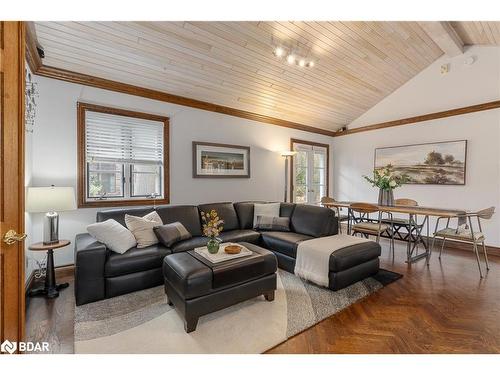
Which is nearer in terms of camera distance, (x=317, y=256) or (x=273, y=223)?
(x=317, y=256)

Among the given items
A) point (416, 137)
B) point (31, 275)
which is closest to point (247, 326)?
point (31, 275)

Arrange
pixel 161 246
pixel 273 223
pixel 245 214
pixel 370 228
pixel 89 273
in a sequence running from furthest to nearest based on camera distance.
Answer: pixel 245 214, pixel 273 223, pixel 370 228, pixel 161 246, pixel 89 273

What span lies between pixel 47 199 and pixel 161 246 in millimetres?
1247

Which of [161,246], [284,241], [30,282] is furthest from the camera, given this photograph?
[284,241]

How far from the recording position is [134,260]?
2623mm

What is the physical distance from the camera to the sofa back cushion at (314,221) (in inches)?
139

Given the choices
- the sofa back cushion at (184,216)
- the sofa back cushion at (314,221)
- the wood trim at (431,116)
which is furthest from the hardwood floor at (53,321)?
the wood trim at (431,116)

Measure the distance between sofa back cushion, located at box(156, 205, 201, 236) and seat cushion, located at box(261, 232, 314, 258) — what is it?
1.03 metres

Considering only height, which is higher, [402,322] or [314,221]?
[314,221]

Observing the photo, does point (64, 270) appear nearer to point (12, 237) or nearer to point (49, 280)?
point (49, 280)

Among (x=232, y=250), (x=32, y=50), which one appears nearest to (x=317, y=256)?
(x=232, y=250)

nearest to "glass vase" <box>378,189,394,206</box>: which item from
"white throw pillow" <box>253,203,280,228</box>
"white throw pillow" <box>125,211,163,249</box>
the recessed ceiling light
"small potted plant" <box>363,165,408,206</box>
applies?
"small potted plant" <box>363,165,408,206</box>

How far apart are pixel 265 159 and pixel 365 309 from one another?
3503 millimetres

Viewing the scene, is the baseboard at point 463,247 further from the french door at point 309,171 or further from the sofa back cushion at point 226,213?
the sofa back cushion at point 226,213
